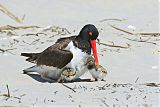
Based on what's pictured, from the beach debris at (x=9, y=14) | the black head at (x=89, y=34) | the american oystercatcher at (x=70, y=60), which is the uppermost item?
the beach debris at (x=9, y=14)

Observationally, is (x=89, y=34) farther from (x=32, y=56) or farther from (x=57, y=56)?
A: (x=32, y=56)

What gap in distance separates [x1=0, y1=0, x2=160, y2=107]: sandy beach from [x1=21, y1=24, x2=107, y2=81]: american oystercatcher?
0.37 feet

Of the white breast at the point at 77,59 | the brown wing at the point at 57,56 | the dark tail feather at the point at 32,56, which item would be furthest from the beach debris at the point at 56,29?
the white breast at the point at 77,59

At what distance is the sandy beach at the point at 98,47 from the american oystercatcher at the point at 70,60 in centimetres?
11

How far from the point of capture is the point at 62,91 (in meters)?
5.57

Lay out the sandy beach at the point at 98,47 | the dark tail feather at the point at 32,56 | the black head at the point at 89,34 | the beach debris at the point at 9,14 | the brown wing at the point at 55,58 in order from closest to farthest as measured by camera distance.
Result: 1. the sandy beach at the point at 98,47
2. the brown wing at the point at 55,58
3. the black head at the point at 89,34
4. the dark tail feather at the point at 32,56
5. the beach debris at the point at 9,14

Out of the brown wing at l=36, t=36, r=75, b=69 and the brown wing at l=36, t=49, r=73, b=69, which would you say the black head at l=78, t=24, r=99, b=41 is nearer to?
the brown wing at l=36, t=36, r=75, b=69

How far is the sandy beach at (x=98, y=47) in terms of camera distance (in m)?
5.34

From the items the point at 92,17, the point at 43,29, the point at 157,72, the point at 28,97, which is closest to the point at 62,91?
the point at 28,97

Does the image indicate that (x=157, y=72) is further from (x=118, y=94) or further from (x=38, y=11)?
(x=38, y=11)

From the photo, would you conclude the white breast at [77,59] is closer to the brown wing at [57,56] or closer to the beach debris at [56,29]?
the brown wing at [57,56]

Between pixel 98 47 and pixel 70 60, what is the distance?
1755mm

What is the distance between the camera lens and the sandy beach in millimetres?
5344

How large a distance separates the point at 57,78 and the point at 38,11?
3.85 meters
